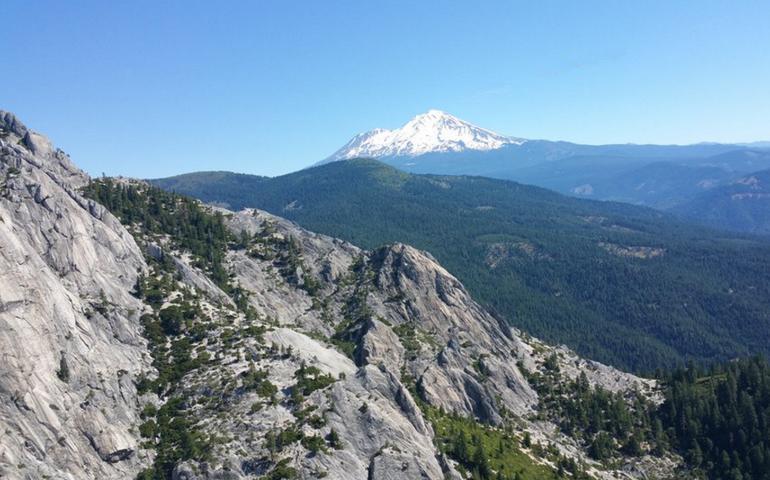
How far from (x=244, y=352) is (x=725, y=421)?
401ft

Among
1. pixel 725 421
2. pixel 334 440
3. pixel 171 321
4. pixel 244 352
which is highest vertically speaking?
pixel 171 321

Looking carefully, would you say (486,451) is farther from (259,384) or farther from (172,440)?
(172,440)

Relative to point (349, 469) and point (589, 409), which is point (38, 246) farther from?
point (589, 409)

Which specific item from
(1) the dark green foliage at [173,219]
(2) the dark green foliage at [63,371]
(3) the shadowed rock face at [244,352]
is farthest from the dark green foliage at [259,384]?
(1) the dark green foliage at [173,219]

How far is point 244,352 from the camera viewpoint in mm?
109750

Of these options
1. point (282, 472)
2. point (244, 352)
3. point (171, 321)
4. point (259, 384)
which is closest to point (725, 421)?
point (259, 384)

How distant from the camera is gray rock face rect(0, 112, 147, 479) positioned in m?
76.8

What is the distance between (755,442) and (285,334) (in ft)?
383

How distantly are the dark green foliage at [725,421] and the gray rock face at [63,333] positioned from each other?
12810 cm

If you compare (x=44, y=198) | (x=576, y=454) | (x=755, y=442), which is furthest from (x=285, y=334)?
(x=755, y=442)

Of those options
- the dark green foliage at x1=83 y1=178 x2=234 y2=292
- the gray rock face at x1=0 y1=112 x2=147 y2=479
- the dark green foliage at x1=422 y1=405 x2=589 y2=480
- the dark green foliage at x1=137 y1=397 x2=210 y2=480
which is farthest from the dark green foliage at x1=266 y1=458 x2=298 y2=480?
the dark green foliage at x1=83 y1=178 x2=234 y2=292

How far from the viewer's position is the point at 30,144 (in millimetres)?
163000

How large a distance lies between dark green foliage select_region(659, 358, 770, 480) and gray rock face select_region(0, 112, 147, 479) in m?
128

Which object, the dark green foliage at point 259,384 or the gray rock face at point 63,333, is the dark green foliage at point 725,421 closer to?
the dark green foliage at point 259,384
